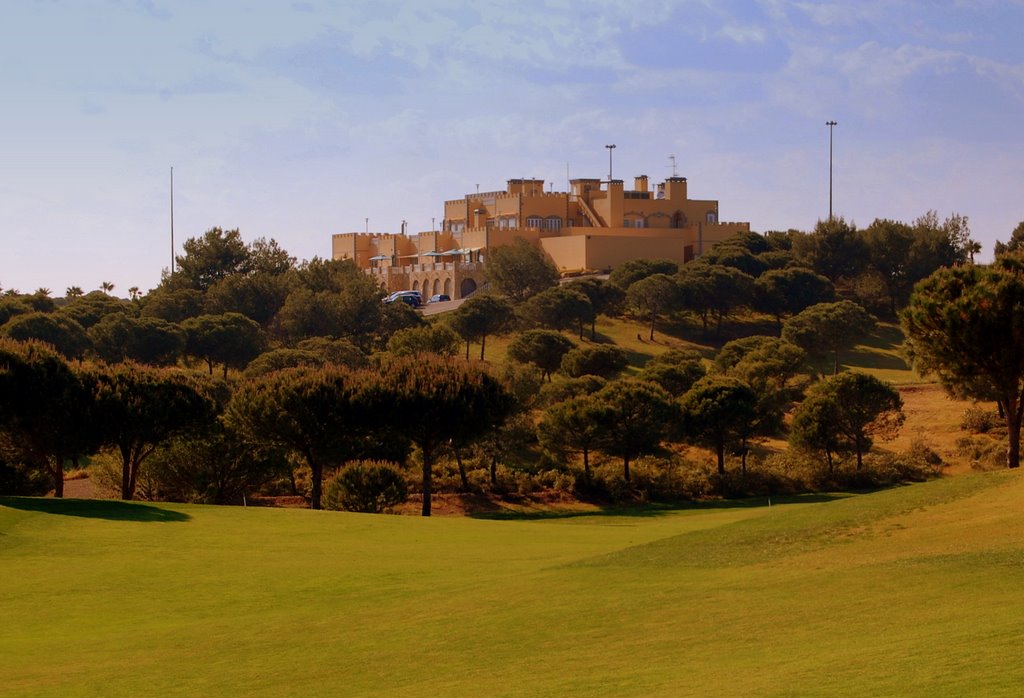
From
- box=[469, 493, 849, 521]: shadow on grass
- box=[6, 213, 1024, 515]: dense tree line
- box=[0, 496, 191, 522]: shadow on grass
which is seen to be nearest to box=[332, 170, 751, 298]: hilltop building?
box=[6, 213, 1024, 515]: dense tree line

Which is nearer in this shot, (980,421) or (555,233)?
(980,421)

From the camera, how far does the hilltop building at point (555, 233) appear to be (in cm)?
11531

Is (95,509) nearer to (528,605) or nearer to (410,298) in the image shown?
(528,605)

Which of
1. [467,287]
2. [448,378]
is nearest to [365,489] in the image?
[448,378]

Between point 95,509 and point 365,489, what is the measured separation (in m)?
11.8

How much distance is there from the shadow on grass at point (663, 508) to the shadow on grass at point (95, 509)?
14609mm

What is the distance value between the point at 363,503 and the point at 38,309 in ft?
169

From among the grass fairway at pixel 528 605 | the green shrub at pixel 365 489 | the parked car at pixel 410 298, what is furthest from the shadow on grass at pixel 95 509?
the parked car at pixel 410 298

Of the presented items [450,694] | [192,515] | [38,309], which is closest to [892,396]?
[192,515]

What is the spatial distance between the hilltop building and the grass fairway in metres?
86.0

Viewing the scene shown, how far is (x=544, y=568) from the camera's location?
22.8 meters

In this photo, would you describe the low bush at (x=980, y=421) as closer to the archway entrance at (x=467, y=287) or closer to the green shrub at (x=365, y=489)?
the green shrub at (x=365, y=489)

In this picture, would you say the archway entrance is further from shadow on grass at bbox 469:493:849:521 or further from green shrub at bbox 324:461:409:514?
green shrub at bbox 324:461:409:514

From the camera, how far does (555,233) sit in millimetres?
123125
